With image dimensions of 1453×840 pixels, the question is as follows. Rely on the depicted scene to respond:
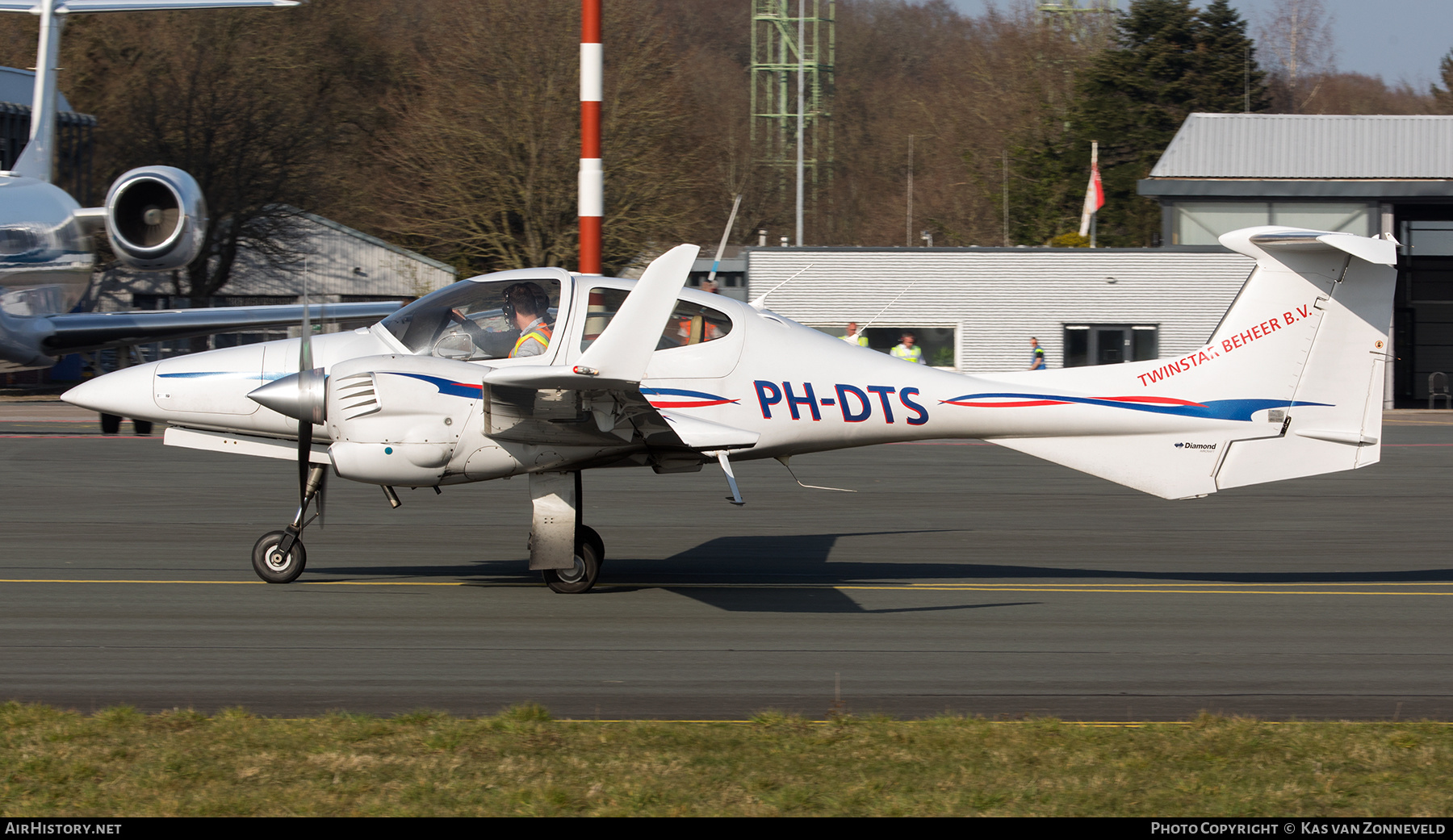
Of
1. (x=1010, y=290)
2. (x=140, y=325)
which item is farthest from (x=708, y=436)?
(x=1010, y=290)

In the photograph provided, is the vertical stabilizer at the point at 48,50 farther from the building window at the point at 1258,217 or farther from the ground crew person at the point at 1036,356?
the building window at the point at 1258,217

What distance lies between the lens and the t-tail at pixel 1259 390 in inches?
391

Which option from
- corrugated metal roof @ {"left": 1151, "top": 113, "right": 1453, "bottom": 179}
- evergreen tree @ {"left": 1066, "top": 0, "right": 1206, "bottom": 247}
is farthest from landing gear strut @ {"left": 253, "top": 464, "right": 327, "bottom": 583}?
evergreen tree @ {"left": 1066, "top": 0, "right": 1206, "bottom": 247}

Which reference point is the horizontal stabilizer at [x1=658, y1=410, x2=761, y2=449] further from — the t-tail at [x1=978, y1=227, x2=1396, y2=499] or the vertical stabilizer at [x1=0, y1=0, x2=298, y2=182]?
the vertical stabilizer at [x1=0, y1=0, x2=298, y2=182]

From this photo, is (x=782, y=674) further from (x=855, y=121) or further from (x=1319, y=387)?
(x=855, y=121)

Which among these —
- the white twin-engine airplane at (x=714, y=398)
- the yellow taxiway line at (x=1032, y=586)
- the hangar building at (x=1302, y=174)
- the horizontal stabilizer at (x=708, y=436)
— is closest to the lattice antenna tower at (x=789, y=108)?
the hangar building at (x=1302, y=174)

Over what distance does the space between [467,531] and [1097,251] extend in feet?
84.7

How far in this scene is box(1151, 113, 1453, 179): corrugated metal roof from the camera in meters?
34.9

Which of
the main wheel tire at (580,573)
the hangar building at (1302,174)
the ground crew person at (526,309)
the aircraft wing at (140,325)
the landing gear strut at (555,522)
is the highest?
the hangar building at (1302,174)

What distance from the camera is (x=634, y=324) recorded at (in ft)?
28.7

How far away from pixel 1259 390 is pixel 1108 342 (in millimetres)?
25722

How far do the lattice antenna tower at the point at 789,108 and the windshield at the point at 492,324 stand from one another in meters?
40.2

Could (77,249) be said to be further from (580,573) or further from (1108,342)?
(1108,342)

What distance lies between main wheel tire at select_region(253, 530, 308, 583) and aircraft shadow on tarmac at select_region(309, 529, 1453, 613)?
596mm
